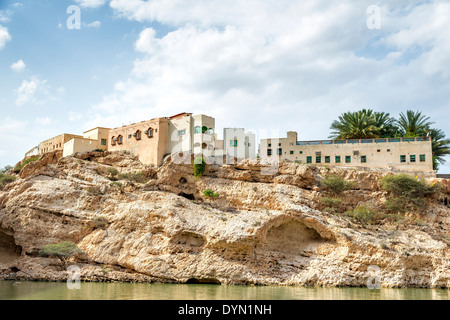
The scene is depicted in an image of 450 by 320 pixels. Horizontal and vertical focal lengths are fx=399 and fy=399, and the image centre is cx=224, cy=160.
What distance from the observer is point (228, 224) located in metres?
25.9

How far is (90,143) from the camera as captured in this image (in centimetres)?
3891

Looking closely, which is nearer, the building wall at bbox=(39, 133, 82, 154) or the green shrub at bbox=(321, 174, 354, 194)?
the green shrub at bbox=(321, 174, 354, 194)

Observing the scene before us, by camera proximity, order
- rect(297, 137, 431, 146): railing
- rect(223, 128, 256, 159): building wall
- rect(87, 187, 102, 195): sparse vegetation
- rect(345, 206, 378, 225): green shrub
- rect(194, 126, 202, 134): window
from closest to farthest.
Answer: rect(87, 187, 102, 195): sparse vegetation, rect(345, 206, 378, 225): green shrub, rect(194, 126, 202, 134): window, rect(297, 137, 431, 146): railing, rect(223, 128, 256, 159): building wall

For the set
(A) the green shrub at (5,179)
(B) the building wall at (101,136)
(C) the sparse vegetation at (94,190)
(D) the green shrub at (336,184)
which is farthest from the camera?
(B) the building wall at (101,136)

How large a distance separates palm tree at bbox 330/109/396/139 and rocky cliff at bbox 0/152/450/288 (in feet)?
42.6

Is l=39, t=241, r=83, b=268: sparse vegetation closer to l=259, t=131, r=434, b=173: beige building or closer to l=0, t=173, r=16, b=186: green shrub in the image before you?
l=0, t=173, r=16, b=186: green shrub

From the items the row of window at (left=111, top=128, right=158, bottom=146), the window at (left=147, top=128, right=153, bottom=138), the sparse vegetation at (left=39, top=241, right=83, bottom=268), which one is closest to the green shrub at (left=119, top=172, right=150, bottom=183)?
the window at (left=147, top=128, right=153, bottom=138)

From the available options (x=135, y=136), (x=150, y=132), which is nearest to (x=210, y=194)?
(x=150, y=132)

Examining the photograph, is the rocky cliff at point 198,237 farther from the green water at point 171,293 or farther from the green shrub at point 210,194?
the green water at point 171,293

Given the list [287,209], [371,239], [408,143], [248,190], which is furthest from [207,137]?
[408,143]

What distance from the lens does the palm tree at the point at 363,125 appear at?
42406 mm

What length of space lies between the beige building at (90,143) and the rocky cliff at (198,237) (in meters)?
6.37

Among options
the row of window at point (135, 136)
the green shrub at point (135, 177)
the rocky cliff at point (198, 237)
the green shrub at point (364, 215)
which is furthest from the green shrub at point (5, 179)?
the green shrub at point (364, 215)

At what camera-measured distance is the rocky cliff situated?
80.6 ft
